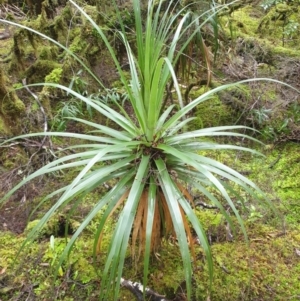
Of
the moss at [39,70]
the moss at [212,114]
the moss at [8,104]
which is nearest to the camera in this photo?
the moss at [8,104]

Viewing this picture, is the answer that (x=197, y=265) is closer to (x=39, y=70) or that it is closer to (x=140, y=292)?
(x=140, y=292)

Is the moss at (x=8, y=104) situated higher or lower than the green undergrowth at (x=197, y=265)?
higher

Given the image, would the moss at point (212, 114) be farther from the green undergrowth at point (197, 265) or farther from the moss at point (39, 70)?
the moss at point (39, 70)

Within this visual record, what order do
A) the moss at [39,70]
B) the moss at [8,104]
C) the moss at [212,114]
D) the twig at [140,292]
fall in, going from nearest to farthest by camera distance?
the twig at [140,292] < the moss at [8,104] < the moss at [212,114] < the moss at [39,70]

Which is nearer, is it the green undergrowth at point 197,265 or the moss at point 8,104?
the green undergrowth at point 197,265

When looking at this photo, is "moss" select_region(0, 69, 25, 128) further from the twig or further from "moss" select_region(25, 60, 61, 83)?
the twig

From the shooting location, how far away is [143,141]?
120 cm

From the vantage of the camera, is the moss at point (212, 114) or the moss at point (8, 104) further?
the moss at point (212, 114)

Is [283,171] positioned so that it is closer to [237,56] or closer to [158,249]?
[158,249]

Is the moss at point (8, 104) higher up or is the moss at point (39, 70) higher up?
the moss at point (39, 70)

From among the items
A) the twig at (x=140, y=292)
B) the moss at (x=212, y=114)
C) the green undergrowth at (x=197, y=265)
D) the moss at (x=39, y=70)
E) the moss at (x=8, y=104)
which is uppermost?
the moss at (x=39, y=70)

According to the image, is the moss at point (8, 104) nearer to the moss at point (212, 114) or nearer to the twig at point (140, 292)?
the moss at point (212, 114)

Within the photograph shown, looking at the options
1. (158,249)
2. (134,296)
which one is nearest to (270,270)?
(158,249)

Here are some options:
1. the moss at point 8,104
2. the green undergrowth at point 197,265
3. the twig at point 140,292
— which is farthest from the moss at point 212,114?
the twig at point 140,292
